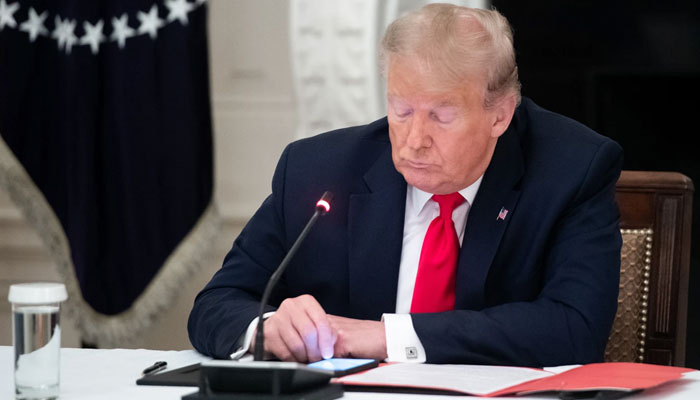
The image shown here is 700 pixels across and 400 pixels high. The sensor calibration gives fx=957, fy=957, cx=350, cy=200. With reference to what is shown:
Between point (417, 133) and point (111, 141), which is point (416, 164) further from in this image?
point (111, 141)

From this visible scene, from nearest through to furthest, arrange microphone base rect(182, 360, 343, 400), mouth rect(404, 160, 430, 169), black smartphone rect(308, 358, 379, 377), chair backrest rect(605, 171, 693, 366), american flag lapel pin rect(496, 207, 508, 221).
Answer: microphone base rect(182, 360, 343, 400) → black smartphone rect(308, 358, 379, 377) → mouth rect(404, 160, 430, 169) → american flag lapel pin rect(496, 207, 508, 221) → chair backrest rect(605, 171, 693, 366)

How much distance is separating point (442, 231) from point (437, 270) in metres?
0.08

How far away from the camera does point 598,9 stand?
126 inches

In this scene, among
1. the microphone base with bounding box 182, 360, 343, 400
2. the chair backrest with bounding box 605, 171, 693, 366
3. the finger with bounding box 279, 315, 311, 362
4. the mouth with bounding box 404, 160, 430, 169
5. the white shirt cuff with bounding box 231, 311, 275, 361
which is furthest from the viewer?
the chair backrest with bounding box 605, 171, 693, 366

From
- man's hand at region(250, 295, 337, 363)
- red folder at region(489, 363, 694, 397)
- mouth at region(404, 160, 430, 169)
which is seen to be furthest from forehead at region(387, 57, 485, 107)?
red folder at region(489, 363, 694, 397)

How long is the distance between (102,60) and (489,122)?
5.75 feet

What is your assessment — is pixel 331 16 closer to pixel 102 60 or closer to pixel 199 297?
pixel 102 60

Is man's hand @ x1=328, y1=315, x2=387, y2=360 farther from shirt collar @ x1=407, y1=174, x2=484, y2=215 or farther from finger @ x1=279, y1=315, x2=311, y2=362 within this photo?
shirt collar @ x1=407, y1=174, x2=484, y2=215

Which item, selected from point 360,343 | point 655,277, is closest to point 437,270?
point 360,343

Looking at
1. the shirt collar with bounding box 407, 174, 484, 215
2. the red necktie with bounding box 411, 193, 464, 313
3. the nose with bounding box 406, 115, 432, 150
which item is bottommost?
the red necktie with bounding box 411, 193, 464, 313

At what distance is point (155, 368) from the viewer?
155 centimetres

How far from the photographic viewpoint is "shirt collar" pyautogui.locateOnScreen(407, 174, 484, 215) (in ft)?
6.53

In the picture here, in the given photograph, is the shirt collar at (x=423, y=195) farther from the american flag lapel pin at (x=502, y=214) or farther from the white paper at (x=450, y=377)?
the white paper at (x=450, y=377)

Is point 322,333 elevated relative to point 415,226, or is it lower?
lower
